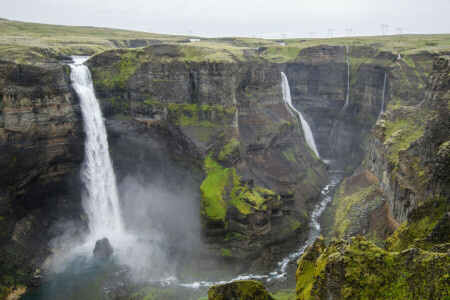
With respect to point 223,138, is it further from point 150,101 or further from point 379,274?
point 379,274

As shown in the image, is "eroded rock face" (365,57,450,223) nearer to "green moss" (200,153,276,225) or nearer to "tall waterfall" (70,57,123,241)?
"green moss" (200,153,276,225)

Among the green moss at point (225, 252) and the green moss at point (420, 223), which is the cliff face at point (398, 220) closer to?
the green moss at point (420, 223)

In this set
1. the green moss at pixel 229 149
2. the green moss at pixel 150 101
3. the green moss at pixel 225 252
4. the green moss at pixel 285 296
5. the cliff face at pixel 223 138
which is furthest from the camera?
the green moss at pixel 150 101

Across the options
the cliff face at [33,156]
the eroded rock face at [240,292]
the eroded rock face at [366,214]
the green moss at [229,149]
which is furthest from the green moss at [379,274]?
the cliff face at [33,156]

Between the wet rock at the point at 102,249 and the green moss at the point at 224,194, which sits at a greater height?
the green moss at the point at 224,194

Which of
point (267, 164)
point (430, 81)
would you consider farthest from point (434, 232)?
point (267, 164)

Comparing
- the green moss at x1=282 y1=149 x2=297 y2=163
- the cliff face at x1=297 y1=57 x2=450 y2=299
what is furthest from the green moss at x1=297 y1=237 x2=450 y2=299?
the green moss at x1=282 y1=149 x2=297 y2=163

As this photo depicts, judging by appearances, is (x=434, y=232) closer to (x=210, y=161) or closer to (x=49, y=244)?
(x=210, y=161)

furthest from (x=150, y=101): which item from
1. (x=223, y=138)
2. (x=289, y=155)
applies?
(x=289, y=155)
